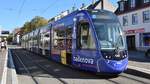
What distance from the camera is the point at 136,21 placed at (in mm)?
50375

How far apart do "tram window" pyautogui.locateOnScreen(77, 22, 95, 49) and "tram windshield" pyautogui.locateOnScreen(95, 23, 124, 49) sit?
1.52 feet

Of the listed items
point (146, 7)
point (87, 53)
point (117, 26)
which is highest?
point (146, 7)

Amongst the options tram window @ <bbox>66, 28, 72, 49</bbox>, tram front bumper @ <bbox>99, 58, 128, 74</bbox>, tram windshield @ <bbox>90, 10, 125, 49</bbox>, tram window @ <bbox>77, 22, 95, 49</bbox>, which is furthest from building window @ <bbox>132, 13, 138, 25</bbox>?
tram front bumper @ <bbox>99, 58, 128, 74</bbox>

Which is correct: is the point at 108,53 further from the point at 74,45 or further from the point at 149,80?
the point at 74,45

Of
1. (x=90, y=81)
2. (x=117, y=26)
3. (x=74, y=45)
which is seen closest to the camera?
(x=90, y=81)

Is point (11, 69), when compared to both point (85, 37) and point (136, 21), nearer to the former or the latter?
point (85, 37)

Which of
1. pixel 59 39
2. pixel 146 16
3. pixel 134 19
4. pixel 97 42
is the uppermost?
pixel 146 16

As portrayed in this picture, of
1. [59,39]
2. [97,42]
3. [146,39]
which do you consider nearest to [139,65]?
[59,39]

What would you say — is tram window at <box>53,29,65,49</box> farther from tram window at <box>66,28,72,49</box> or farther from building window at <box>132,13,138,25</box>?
building window at <box>132,13,138,25</box>

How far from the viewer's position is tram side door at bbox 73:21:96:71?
16109 millimetres

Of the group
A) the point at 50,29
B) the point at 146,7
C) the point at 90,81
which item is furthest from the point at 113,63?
the point at 146,7

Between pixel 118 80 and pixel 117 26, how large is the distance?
2.61 m

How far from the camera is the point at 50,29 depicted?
27000 mm

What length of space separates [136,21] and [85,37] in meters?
34.7
